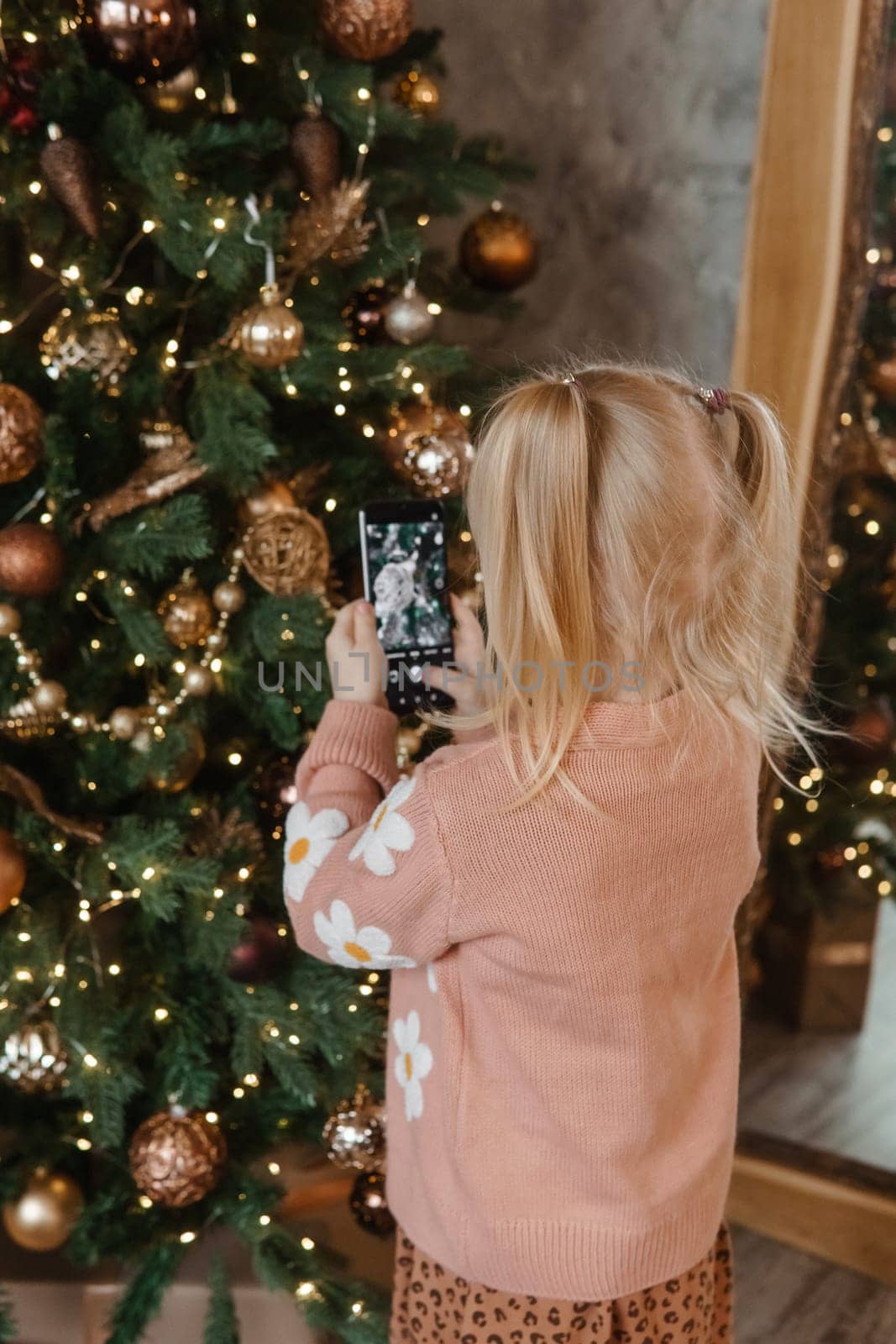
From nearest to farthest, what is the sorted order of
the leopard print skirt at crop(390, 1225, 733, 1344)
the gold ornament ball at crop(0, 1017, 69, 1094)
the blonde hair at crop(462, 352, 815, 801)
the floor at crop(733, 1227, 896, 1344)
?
the blonde hair at crop(462, 352, 815, 801), the leopard print skirt at crop(390, 1225, 733, 1344), the gold ornament ball at crop(0, 1017, 69, 1094), the floor at crop(733, 1227, 896, 1344)

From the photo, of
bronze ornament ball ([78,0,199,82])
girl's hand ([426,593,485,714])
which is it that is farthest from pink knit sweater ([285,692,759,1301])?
bronze ornament ball ([78,0,199,82])

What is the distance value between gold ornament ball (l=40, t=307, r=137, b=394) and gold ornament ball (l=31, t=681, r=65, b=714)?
0.30 m

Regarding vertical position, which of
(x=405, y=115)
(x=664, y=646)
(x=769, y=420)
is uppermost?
(x=405, y=115)

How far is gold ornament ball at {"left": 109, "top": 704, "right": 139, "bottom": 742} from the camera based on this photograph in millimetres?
1143

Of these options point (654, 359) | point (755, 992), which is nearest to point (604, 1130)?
point (654, 359)

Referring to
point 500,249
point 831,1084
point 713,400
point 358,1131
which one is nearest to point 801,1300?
point 831,1084

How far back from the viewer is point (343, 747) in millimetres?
965

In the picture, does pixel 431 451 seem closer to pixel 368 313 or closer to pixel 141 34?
pixel 368 313

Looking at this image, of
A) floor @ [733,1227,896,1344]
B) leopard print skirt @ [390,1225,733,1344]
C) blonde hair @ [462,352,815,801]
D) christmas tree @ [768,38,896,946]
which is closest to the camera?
blonde hair @ [462,352,815,801]

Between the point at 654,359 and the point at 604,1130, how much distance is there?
115 centimetres

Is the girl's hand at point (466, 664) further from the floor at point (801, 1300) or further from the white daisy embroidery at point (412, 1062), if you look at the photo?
the floor at point (801, 1300)

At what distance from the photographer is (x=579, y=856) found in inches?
32.3

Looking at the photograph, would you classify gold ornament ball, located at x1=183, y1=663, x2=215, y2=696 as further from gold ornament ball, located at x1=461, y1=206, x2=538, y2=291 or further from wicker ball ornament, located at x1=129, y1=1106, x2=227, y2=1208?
gold ornament ball, located at x1=461, y1=206, x2=538, y2=291

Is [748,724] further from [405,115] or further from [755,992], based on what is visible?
[755,992]
